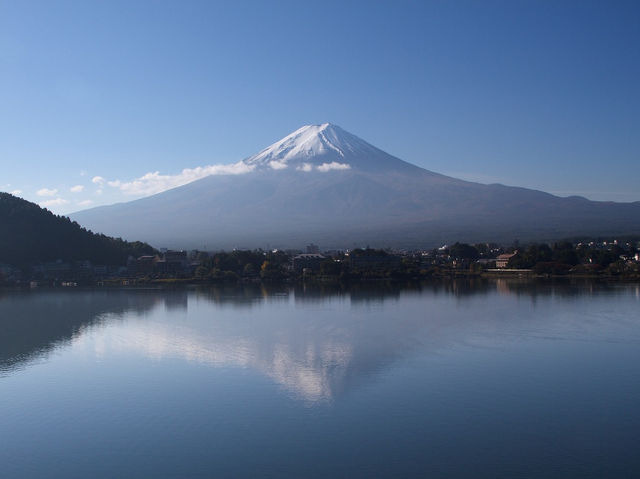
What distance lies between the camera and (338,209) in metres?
35.7

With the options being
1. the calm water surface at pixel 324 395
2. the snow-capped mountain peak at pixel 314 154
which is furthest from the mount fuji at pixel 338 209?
the calm water surface at pixel 324 395

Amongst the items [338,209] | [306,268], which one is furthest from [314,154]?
[306,268]

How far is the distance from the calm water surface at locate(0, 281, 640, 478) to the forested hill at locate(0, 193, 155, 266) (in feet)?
25.2

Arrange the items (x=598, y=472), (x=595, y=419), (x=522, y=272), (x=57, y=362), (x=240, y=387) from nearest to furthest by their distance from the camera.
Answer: (x=598, y=472)
(x=595, y=419)
(x=240, y=387)
(x=57, y=362)
(x=522, y=272)

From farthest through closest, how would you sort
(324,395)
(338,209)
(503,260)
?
1. (338,209)
2. (503,260)
3. (324,395)

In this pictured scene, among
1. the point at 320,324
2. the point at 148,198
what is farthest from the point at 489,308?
the point at 148,198

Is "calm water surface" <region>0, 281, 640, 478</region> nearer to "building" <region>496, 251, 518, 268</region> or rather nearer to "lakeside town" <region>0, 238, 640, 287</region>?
"lakeside town" <region>0, 238, 640, 287</region>

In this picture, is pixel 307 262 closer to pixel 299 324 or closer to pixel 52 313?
pixel 52 313

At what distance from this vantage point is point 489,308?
9.03 m

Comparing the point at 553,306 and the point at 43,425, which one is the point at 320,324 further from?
A: the point at 43,425

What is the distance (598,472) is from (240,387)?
245 centimetres

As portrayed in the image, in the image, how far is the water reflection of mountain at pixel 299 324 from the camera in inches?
220

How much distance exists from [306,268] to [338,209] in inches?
777

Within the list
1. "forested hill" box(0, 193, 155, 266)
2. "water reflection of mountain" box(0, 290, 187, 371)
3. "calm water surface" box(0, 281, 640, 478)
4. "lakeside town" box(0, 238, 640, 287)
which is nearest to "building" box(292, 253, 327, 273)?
"lakeside town" box(0, 238, 640, 287)
